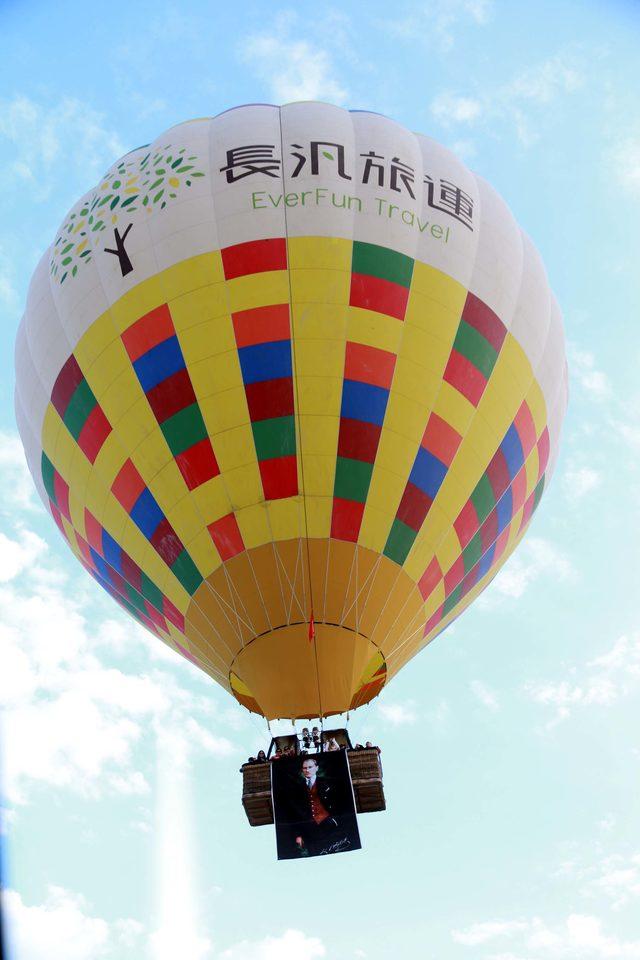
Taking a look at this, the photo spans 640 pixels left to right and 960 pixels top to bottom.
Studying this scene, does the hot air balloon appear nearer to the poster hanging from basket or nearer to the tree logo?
the tree logo

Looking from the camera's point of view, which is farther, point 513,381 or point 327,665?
point 513,381

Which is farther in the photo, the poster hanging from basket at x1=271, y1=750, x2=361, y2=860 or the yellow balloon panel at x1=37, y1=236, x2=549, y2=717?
the yellow balloon panel at x1=37, y1=236, x2=549, y2=717

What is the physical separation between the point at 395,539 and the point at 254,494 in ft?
4.53

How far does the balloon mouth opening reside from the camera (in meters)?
7.87

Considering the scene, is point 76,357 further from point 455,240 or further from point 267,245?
point 455,240

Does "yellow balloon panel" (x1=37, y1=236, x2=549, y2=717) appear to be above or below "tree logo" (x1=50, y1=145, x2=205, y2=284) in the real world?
below

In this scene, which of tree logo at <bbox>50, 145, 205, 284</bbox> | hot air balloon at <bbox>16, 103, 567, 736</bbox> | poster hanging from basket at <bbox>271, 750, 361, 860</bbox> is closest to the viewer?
poster hanging from basket at <bbox>271, 750, 361, 860</bbox>

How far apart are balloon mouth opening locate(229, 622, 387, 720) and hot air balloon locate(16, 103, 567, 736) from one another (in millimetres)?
18

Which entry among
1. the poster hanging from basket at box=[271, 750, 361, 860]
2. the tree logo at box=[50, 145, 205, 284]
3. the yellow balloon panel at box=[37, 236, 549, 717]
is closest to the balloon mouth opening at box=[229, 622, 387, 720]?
the yellow balloon panel at box=[37, 236, 549, 717]

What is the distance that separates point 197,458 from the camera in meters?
8.02

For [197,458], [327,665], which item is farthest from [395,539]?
[197,458]

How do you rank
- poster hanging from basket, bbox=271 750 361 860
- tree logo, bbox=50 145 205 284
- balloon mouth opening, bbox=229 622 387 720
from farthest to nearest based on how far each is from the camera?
tree logo, bbox=50 145 205 284 < balloon mouth opening, bbox=229 622 387 720 < poster hanging from basket, bbox=271 750 361 860

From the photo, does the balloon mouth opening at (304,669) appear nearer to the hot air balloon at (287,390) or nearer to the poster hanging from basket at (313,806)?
the hot air balloon at (287,390)

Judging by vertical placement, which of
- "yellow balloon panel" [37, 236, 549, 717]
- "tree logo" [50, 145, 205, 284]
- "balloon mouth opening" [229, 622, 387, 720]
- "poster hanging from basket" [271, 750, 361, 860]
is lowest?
"poster hanging from basket" [271, 750, 361, 860]
